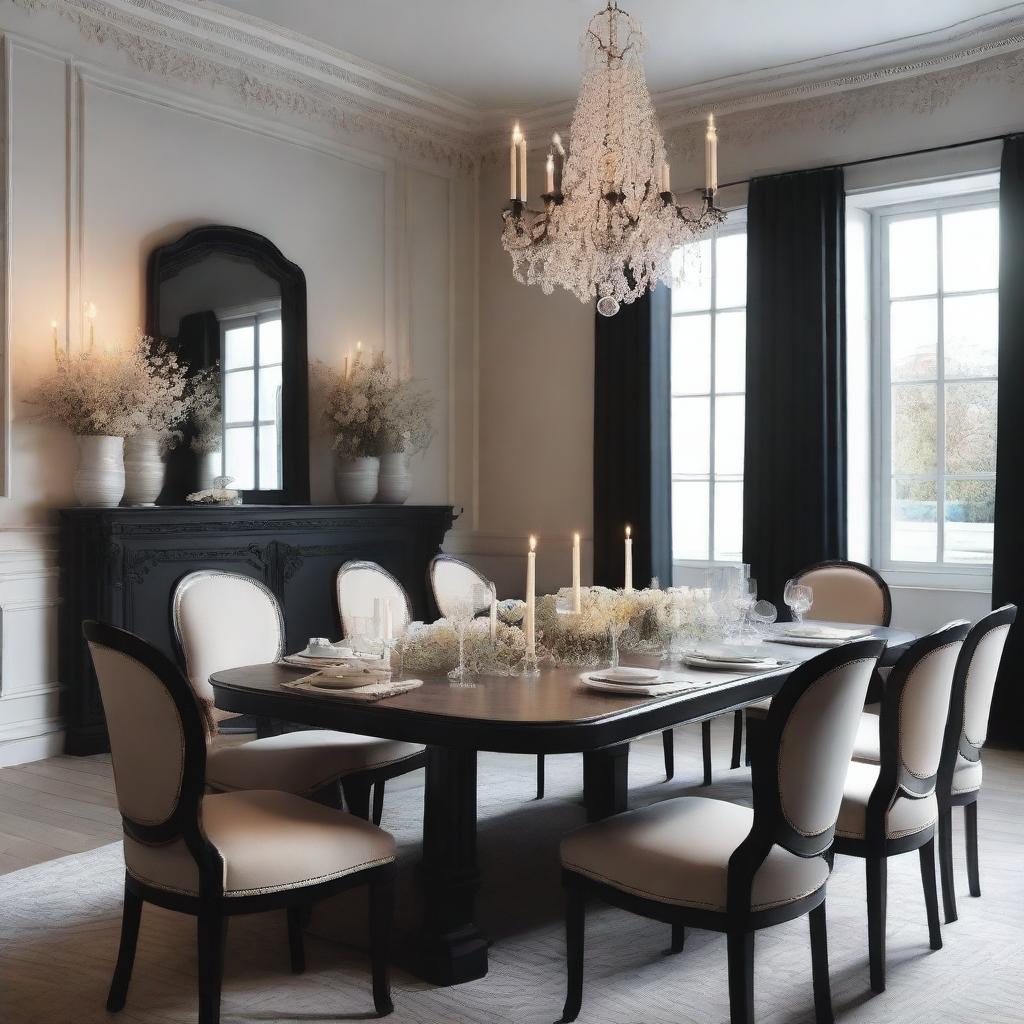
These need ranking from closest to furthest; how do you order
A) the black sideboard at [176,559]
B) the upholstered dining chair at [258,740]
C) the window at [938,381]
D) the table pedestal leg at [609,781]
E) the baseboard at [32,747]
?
the upholstered dining chair at [258,740] < the table pedestal leg at [609,781] < the baseboard at [32,747] < the black sideboard at [176,559] < the window at [938,381]

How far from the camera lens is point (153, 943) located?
2990 mm

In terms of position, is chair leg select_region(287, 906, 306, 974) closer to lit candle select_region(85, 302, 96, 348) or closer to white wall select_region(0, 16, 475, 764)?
white wall select_region(0, 16, 475, 764)

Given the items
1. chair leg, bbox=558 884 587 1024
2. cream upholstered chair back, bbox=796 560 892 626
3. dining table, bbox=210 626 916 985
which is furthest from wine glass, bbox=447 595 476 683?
cream upholstered chair back, bbox=796 560 892 626

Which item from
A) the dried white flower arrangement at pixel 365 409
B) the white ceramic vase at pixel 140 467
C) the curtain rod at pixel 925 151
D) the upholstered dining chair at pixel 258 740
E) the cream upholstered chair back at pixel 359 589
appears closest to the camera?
the upholstered dining chair at pixel 258 740

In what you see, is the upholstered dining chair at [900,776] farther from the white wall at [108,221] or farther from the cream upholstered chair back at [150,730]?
the white wall at [108,221]

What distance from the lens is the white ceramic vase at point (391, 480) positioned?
21.0ft

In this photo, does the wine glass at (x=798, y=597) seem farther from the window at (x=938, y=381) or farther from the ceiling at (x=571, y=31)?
the ceiling at (x=571, y=31)

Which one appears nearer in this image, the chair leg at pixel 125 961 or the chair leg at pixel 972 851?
the chair leg at pixel 125 961

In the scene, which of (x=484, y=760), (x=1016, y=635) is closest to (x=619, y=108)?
(x=484, y=760)

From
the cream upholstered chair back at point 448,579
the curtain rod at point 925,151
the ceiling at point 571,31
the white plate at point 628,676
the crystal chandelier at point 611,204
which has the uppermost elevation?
the ceiling at point 571,31

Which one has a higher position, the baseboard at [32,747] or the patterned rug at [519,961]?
the baseboard at [32,747]

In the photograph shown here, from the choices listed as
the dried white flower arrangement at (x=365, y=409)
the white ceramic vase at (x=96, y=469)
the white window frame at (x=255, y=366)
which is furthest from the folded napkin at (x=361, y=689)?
the dried white flower arrangement at (x=365, y=409)

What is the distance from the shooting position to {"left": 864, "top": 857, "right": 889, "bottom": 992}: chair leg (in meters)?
2.72

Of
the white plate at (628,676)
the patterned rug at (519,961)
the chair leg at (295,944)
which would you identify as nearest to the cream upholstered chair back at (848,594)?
the patterned rug at (519,961)
